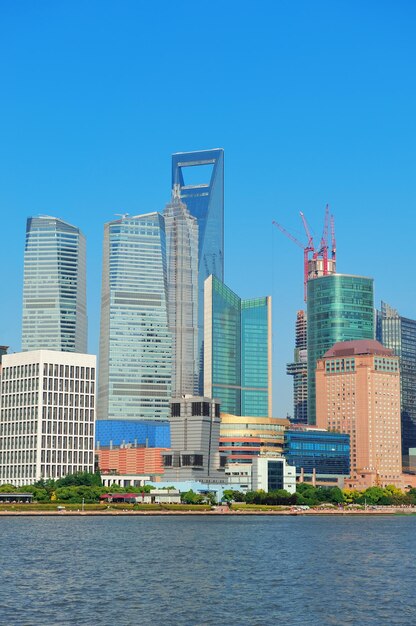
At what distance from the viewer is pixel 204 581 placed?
108 metres

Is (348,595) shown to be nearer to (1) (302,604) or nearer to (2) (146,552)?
(1) (302,604)

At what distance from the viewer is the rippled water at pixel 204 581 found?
86.0 metres

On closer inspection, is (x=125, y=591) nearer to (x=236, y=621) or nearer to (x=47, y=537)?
(x=236, y=621)

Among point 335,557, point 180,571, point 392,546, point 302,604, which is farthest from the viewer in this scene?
point 392,546

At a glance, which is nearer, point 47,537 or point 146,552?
point 146,552

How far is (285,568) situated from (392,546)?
141ft

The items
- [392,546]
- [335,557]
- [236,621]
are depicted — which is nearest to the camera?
[236,621]

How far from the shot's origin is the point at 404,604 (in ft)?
305

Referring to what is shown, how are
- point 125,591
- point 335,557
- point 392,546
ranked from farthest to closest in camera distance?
1. point 392,546
2. point 335,557
3. point 125,591

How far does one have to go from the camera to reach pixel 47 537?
171m

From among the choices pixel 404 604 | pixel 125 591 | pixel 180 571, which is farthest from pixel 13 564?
pixel 404 604

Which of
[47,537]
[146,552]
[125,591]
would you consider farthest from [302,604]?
[47,537]

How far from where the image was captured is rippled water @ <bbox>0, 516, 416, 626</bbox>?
86.0m

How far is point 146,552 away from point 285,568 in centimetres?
2438
